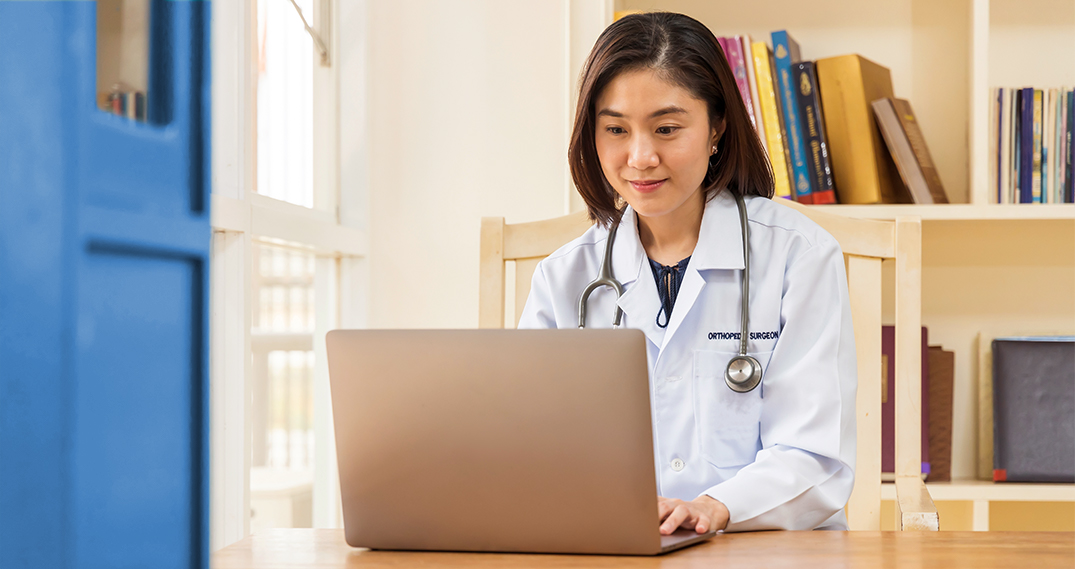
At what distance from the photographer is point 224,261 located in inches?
47.5

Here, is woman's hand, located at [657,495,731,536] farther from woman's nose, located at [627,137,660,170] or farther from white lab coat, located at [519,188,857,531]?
woman's nose, located at [627,137,660,170]

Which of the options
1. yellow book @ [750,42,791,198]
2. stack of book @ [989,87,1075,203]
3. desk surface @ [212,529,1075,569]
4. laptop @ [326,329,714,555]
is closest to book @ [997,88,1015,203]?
stack of book @ [989,87,1075,203]

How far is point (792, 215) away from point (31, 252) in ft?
3.65

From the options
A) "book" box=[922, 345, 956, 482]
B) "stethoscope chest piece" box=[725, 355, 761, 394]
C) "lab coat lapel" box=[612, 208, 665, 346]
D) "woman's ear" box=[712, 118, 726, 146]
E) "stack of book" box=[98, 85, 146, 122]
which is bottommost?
"book" box=[922, 345, 956, 482]

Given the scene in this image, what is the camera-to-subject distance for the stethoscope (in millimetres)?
1004

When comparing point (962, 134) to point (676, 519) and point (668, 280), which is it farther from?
point (676, 519)

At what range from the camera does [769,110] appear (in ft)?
5.23

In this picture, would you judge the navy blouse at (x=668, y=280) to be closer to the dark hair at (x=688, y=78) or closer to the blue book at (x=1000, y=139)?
the dark hair at (x=688, y=78)

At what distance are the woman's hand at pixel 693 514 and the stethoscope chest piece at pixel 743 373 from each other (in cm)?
20

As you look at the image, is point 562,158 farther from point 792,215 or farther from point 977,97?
point 977,97

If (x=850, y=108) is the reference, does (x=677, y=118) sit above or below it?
below

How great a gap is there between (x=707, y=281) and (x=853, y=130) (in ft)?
2.10

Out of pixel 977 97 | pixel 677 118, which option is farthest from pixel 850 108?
pixel 677 118

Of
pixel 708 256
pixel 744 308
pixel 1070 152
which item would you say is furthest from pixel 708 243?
pixel 1070 152
